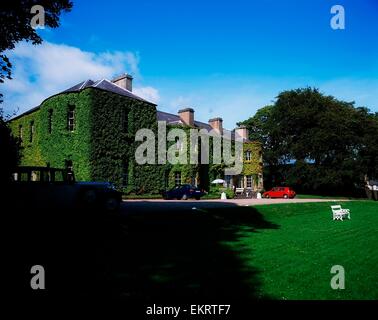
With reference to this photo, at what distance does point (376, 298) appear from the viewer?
20.0ft

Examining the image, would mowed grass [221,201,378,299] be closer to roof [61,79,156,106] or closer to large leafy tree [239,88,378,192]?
roof [61,79,156,106]

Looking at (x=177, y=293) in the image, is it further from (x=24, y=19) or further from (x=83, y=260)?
(x=24, y=19)

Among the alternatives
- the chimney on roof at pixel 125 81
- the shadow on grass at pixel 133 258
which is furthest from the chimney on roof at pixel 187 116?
the shadow on grass at pixel 133 258

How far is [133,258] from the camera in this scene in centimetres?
Answer: 804

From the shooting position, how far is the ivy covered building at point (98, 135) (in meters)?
26.5

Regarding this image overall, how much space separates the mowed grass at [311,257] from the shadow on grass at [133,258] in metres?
0.46

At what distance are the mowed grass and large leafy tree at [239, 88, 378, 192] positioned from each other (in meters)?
24.2

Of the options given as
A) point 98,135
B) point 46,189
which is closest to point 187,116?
point 98,135

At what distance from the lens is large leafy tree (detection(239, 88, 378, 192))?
125ft

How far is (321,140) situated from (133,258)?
3537cm

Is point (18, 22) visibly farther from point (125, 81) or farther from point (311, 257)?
point (125, 81)

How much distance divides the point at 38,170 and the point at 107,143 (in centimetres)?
1640

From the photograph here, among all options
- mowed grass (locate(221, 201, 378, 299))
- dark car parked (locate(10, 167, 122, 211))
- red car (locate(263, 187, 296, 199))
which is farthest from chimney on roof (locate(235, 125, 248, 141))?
dark car parked (locate(10, 167, 122, 211))

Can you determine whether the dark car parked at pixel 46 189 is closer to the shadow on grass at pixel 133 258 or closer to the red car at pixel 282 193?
the shadow on grass at pixel 133 258
